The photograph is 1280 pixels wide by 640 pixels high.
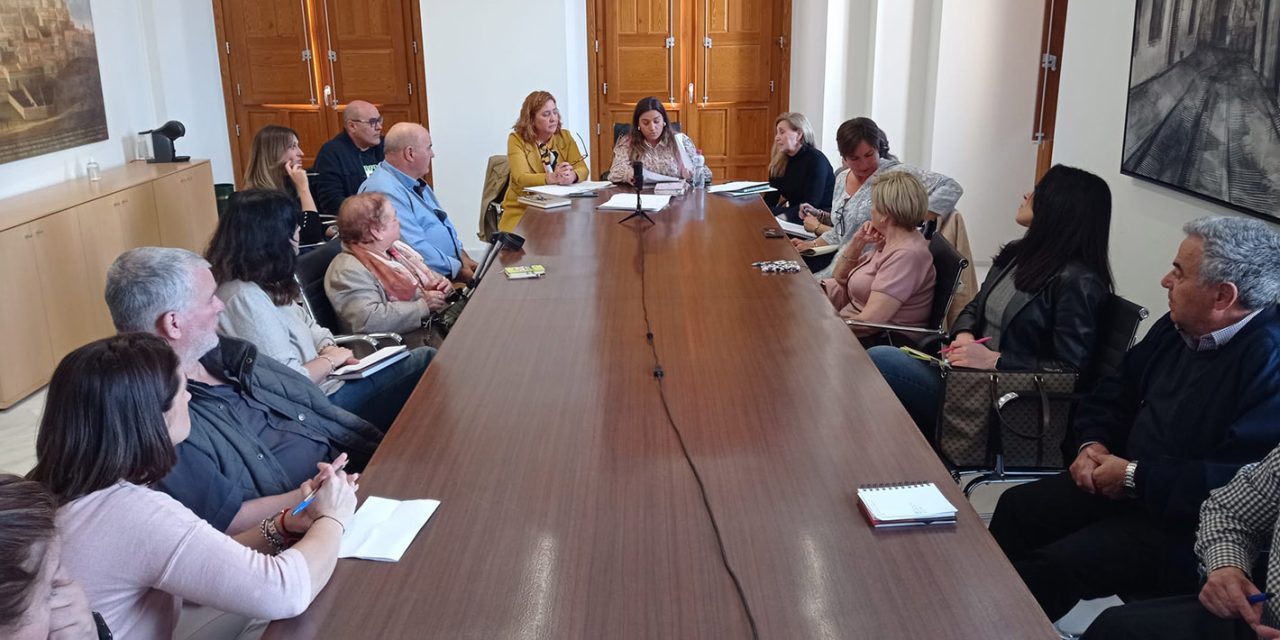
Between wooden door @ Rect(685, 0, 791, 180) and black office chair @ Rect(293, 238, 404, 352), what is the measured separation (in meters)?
5.08

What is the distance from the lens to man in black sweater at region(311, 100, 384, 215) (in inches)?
203

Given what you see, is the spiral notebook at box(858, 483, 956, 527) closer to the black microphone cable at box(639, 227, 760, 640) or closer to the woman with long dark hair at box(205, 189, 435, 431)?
the black microphone cable at box(639, 227, 760, 640)

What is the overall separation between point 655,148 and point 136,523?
165 inches

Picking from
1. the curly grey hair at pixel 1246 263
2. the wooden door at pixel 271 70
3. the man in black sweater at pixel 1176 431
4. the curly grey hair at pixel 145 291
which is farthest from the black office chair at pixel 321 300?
the wooden door at pixel 271 70

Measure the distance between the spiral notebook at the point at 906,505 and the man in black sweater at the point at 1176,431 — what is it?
2.19 feet

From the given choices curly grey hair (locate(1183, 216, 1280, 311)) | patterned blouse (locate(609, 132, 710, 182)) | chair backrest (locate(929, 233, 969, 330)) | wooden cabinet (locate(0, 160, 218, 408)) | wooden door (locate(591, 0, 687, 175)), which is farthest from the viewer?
wooden door (locate(591, 0, 687, 175))

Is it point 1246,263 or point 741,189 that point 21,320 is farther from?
point 1246,263

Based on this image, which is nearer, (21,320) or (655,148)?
(21,320)

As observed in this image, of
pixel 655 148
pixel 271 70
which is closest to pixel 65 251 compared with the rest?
pixel 655 148

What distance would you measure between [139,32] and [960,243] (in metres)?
6.07

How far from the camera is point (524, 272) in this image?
333 centimetres

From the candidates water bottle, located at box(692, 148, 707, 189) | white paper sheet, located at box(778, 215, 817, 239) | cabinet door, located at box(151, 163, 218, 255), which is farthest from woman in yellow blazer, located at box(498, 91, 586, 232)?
cabinet door, located at box(151, 163, 218, 255)

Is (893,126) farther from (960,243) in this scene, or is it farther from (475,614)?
(475,614)

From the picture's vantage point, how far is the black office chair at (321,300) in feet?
10.4
